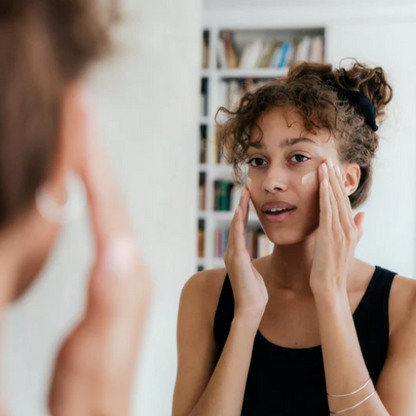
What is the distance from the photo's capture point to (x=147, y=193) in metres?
0.79

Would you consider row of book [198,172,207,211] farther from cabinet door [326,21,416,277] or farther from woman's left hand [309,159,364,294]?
woman's left hand [309,159,364,294]

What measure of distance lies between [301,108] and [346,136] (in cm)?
12

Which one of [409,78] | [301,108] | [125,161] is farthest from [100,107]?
[409,78]

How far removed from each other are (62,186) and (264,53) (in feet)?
8.60

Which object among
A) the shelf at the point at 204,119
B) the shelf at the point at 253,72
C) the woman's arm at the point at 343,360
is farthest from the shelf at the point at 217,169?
the woman's arm at the point at 343,360

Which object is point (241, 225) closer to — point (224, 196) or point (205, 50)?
point (224, 196)

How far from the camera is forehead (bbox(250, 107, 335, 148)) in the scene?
3.69 feet

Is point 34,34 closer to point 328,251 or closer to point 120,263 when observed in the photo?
point 120,263

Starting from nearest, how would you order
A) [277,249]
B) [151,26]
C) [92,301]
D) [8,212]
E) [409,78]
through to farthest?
1. [8,212]
2. [92,301]
3. [151,26]
4. [277,249]
5. [409,78]

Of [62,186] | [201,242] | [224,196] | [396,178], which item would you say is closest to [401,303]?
[62,186]

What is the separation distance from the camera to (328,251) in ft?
3.57

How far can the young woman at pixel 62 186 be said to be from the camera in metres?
0.54

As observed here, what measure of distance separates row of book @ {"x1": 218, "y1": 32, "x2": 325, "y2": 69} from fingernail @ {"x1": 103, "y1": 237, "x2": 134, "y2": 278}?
247 cm

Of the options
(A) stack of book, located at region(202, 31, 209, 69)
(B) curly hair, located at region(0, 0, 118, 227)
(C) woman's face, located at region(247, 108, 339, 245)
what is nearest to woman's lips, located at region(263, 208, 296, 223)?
(C) woman's face, located at region(247, 108, 339, 245)
